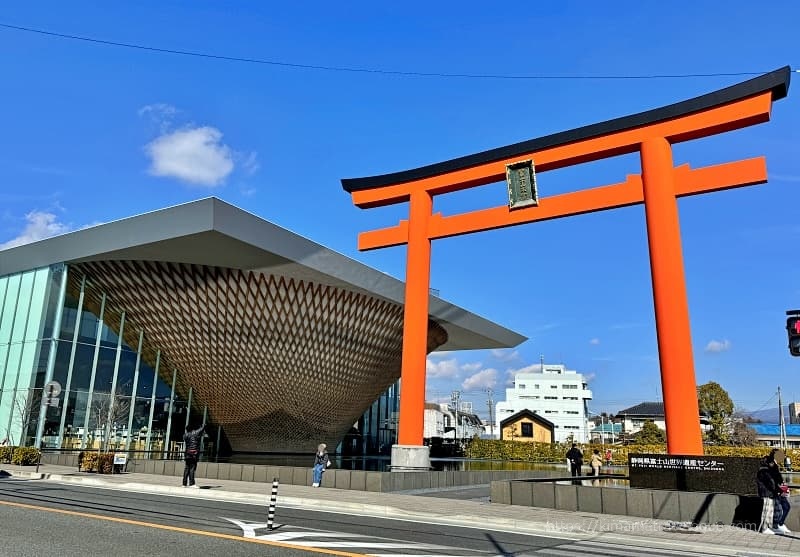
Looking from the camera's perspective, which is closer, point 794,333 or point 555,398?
point 794,333

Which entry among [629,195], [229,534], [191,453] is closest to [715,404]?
[629,195]

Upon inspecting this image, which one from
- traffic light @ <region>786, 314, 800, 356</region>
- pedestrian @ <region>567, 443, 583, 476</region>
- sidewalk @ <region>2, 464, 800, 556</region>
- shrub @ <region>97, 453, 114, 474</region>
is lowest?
sidewalk @ <region>2, 464, 800, 556</region>

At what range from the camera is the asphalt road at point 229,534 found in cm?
717

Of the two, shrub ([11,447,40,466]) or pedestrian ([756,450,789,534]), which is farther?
shrub ([11,447,40,466])

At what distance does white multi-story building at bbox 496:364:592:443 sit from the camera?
94.5 meters

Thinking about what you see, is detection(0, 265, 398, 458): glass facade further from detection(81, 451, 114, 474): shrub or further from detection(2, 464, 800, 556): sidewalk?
detection(2, 464, 800, 556): sidewalk

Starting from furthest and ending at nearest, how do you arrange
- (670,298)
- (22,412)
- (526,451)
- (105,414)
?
(526,451), (105,414), (22,412), (670,298)

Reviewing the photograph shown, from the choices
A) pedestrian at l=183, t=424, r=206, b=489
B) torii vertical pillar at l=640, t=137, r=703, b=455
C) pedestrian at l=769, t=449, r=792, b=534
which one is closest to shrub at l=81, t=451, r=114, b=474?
pedestrian at l=183, t=424, r=206, b=489

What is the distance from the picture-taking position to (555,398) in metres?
96.4

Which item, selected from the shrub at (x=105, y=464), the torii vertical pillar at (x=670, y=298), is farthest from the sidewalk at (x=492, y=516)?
the torii vertical pillar at (x=670, y=298)

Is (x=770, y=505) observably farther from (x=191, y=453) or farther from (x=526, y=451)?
(x=526, y=451)

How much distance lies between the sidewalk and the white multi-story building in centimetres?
8270

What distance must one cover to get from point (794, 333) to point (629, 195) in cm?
895

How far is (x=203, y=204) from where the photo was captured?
2256cm
